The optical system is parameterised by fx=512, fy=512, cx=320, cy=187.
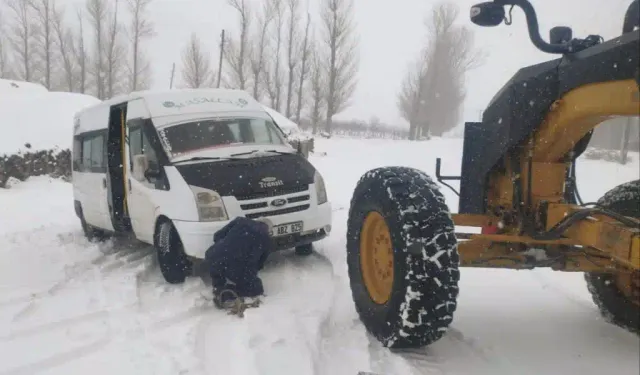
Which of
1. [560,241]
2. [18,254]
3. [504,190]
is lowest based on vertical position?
[18,254]

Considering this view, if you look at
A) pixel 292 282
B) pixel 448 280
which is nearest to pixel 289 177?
pixel 292 282

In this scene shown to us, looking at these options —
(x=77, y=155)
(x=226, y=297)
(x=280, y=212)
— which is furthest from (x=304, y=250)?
(x=77, y=155)

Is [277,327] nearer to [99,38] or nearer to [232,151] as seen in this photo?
[232,151]

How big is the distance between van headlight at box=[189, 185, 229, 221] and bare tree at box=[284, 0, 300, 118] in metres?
36.8

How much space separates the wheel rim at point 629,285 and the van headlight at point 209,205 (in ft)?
11.2

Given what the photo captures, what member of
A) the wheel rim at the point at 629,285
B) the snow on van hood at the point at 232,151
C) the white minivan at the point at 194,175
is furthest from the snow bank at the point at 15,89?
the wheel rim at the point at 629,285

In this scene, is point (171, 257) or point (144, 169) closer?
point (171, 257)

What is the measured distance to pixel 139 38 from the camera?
41.3 meters

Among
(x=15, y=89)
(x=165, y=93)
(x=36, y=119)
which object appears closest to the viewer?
(x=165, y=93)

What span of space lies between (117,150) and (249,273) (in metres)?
3.43

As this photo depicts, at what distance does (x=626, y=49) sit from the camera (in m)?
2.15

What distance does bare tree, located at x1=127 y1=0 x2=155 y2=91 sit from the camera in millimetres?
30734

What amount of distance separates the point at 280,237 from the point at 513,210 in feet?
8.94

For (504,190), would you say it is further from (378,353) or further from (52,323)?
(52,323)
